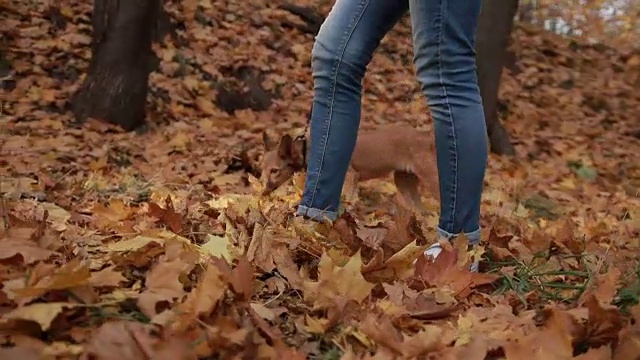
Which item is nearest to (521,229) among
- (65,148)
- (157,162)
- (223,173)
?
(223,173)

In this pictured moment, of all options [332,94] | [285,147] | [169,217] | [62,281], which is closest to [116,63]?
[285,147]

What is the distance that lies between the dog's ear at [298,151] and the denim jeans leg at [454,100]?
6.88 feet

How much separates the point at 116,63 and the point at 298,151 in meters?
1.85

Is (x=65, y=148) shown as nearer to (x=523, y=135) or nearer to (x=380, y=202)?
(x=380, y=202)

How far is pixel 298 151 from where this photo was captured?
4.13 meters

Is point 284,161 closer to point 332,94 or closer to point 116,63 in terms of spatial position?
point 116,63

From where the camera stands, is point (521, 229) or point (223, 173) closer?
point (521, 229)

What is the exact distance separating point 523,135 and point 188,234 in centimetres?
557

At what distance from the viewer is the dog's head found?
3967 millimetres

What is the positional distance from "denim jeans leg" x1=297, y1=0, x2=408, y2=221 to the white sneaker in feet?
1.17

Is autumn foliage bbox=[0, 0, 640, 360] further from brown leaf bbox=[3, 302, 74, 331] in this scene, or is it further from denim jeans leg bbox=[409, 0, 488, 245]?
denim jeans leg bbox=[409, 0, 488, 245]

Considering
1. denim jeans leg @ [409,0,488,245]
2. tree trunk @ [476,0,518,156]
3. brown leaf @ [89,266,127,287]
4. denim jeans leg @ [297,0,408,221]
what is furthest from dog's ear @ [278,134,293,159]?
brown leaf @ [89,266,127,287]

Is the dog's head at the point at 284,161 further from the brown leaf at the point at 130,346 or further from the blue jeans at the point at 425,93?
the brown leaf at the point at 130,346

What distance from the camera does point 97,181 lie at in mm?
3365
